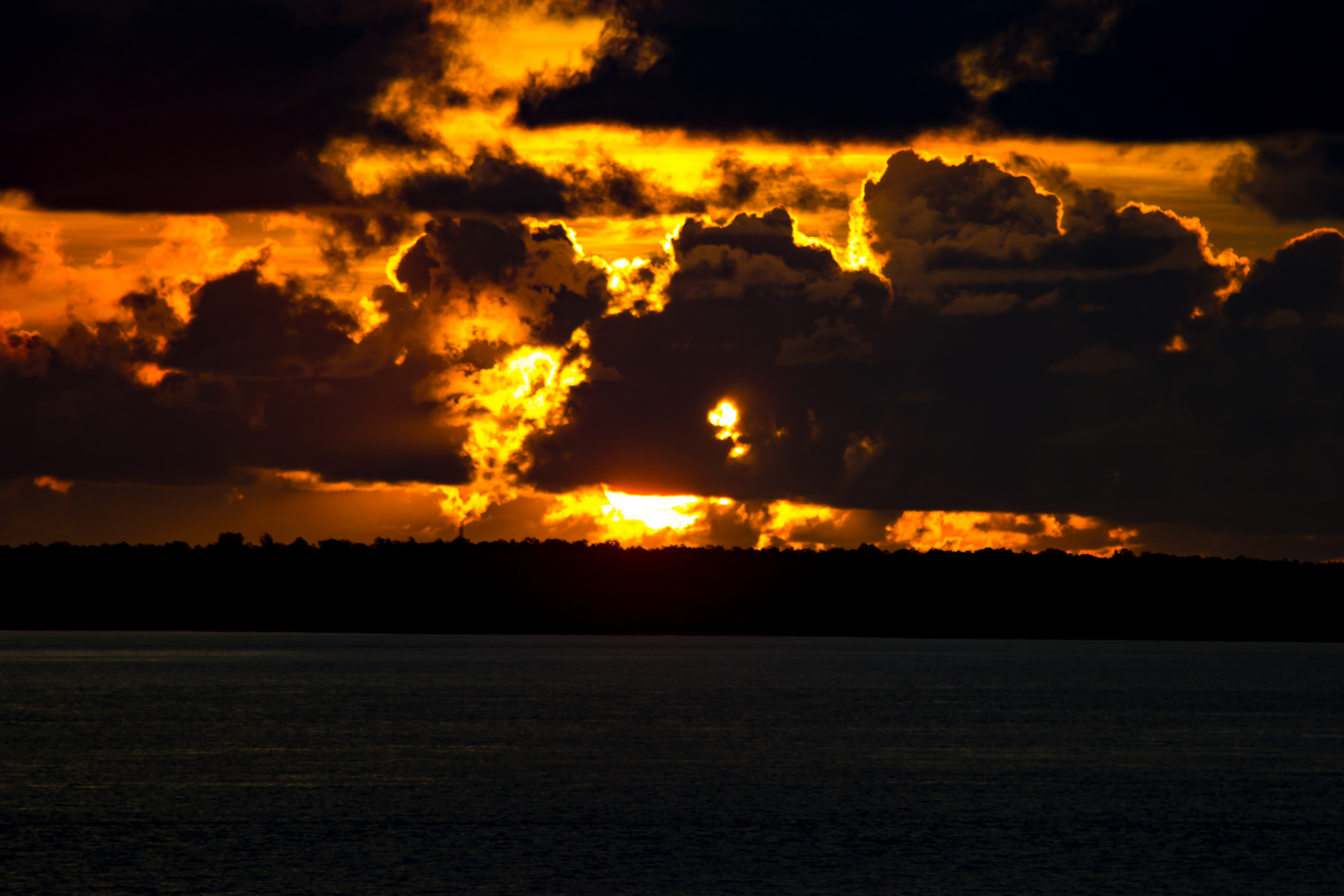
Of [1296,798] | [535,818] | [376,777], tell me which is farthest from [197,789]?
[1296,798]

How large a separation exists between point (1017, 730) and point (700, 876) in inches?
2560

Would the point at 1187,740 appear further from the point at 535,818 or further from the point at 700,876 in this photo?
the point at 700,876

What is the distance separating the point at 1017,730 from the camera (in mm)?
109812

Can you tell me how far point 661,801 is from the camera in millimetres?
65938

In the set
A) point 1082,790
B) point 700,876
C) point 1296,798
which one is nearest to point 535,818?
point 700,876

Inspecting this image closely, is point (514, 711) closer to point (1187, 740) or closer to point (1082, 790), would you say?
point (1187, 740)

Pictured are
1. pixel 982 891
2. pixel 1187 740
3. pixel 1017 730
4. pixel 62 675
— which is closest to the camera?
pixel 982 891

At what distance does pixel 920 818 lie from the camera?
2427 inches

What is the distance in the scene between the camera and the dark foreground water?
4888cm

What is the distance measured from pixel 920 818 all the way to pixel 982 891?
15.2 metres

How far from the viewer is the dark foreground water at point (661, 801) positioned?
48.9 metres

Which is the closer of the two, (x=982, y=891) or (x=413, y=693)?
(x=982, y=891)

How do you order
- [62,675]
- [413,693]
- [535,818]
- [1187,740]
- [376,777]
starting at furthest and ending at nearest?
[62,675] < [413,693] < [1187,740] < [376,777] < [535,818]

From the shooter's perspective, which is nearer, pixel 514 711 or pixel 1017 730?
pixel 1017 730
